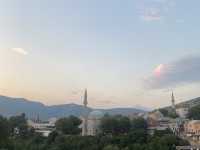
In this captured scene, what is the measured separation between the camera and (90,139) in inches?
1506

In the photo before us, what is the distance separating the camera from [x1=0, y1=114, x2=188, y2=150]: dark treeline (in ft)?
107

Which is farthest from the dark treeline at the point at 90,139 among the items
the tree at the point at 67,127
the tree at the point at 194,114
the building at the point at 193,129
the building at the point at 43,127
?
the tree at the point at 194,114

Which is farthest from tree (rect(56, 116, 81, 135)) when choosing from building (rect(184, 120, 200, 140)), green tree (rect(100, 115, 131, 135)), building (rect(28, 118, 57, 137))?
building (rect(184, 120, 200, 140))

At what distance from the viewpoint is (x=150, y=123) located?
53.4 m

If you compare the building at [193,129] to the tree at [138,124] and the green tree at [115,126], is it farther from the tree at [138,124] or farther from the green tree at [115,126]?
the green tree at [115,126]

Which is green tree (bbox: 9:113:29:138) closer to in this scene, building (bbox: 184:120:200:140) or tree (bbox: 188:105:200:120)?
building (bbox: 184:120:200:140)

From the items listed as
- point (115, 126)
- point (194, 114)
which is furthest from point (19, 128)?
point (194, 114)

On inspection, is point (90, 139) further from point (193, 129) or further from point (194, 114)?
point (194, 114)

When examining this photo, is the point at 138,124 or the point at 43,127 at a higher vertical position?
the point at 43,127

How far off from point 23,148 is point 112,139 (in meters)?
8.71

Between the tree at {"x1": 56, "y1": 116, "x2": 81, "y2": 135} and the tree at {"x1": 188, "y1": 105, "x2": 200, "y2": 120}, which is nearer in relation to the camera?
the tree at {"x1": 56, "y1": 116, "x2": 81, "y2": 135}

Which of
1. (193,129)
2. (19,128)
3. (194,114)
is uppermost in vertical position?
(194,114)

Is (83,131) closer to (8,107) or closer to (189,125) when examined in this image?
(189,125)

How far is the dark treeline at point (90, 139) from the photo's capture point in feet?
107
